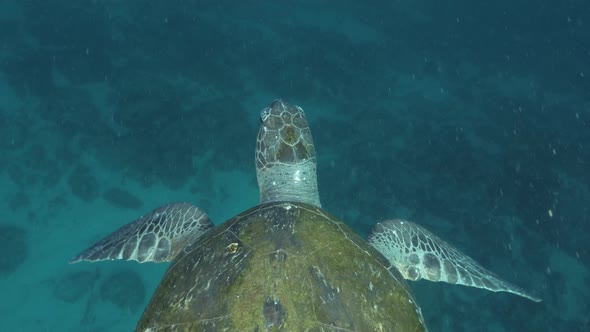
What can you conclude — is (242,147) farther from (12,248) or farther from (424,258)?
(424,258)

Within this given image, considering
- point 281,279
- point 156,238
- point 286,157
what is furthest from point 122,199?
point 281,279

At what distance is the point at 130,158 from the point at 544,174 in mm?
10659

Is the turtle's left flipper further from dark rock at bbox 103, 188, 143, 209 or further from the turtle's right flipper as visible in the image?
dark rock at bbox 103, 188, 143, 209

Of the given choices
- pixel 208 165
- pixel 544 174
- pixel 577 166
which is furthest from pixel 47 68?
pixel 577 166

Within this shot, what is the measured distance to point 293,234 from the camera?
2746mm

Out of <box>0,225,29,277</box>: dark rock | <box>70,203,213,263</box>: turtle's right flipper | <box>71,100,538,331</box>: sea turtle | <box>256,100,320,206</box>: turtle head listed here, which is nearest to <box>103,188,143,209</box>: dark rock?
<box>0,225,29,277</box>: dark rock

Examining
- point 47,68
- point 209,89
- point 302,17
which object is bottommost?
point 209,89

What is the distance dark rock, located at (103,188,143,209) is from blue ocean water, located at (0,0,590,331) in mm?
29

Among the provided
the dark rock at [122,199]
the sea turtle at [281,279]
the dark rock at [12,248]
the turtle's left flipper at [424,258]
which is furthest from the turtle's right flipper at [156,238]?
the dark rock at [12,248]

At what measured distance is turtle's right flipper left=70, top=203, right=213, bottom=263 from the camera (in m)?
3.98

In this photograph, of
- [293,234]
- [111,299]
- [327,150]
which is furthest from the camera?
[327,150]

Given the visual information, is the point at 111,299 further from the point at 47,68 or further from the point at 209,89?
the point at 47,68

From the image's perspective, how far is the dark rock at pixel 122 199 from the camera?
8203 mm

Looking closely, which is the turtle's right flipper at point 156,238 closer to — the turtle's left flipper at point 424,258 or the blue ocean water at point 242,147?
the turtle's left flipper at point 424,258
